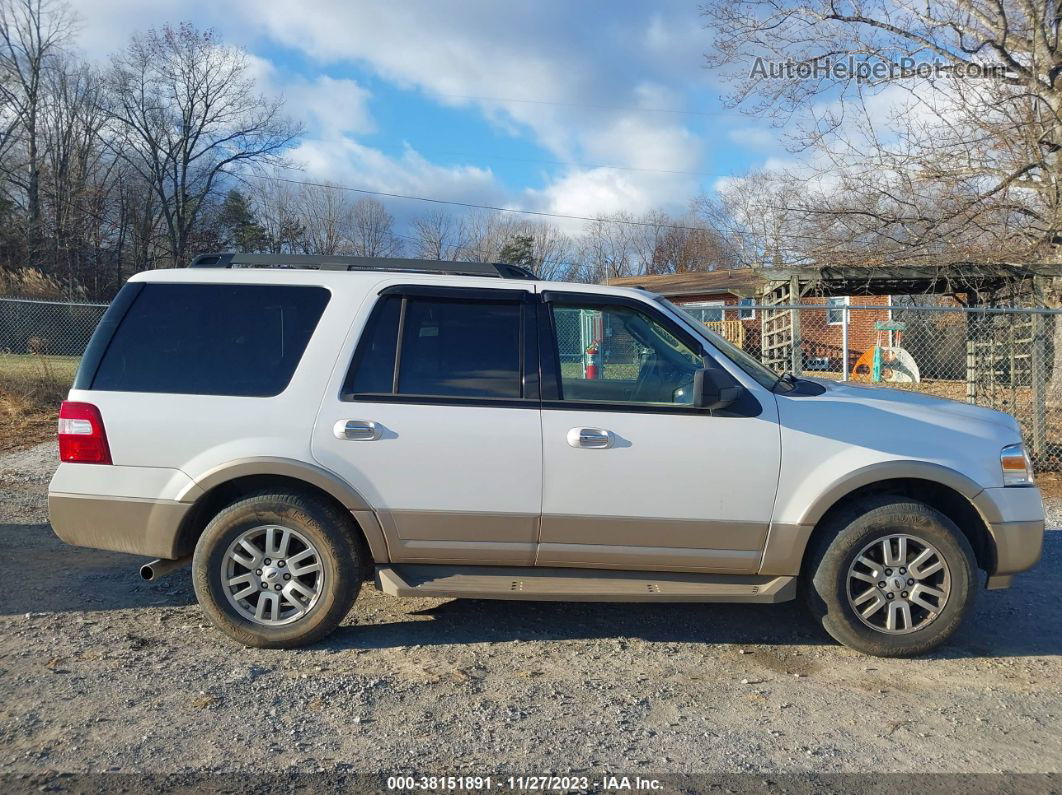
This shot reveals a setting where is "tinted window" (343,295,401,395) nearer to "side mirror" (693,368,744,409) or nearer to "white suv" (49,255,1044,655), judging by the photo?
"white suv" (49,255,1044,655)

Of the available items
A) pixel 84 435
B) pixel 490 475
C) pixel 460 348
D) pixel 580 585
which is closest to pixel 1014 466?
pixel 580 585

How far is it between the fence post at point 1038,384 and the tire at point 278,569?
313 inches

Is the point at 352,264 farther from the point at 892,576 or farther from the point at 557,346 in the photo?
the point at 892,576

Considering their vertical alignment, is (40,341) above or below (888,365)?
above

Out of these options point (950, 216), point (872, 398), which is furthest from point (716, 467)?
point (950, 216)

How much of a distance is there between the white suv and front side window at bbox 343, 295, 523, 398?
1cm

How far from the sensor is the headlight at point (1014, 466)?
448 centimetres

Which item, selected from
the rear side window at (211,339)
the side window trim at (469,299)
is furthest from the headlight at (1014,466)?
the rear side window at (211,339)

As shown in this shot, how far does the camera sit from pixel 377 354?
14.9 feet

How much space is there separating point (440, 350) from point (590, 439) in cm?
96

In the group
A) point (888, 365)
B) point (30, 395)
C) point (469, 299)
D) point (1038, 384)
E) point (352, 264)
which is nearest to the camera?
point (469, 299)

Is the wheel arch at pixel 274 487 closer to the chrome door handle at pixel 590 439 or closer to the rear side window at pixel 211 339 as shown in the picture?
the rear side window at pixel 211 339

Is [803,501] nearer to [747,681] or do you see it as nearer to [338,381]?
[747,681]

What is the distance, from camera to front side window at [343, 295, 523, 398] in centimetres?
449
